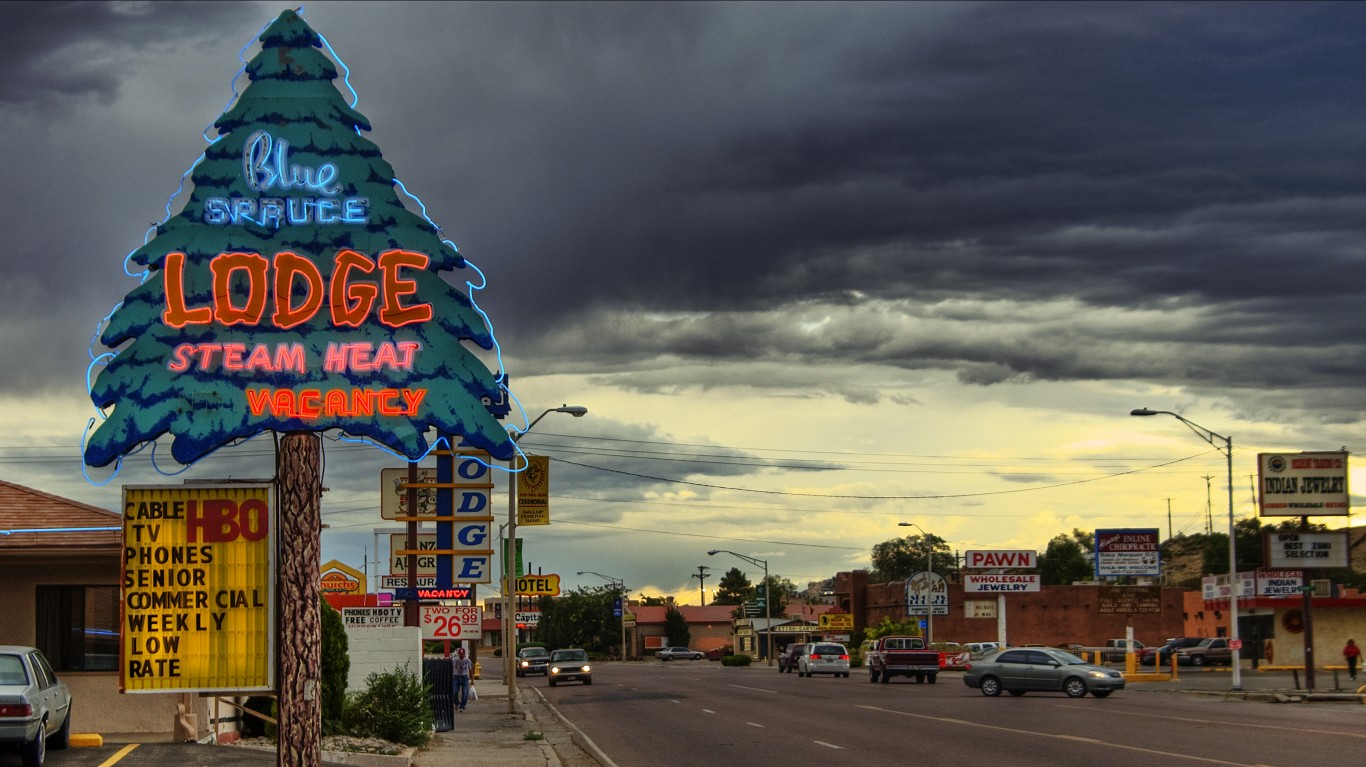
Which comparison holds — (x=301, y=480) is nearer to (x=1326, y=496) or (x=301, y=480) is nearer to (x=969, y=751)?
(x=969, y=751)

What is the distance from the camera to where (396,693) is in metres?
27.3

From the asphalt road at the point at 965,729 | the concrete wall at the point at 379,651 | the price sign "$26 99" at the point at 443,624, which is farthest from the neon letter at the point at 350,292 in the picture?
the price sign "$26 99" at the point at 443,624

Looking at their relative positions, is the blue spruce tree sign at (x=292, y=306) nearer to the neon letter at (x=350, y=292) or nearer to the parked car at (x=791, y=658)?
the neon letter at (x=350, y=292)

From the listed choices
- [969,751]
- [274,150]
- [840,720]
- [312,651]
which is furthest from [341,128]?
[840,720]

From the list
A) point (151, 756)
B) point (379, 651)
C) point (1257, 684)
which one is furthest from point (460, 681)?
point (1257, 684)

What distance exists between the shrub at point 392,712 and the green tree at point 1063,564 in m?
126

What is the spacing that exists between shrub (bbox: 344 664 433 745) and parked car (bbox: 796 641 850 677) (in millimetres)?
43423

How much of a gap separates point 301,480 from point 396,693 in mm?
13074

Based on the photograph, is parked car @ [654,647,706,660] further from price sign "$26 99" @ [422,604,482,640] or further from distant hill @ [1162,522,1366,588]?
price sign "$26 99" @ [422,604,482,640]

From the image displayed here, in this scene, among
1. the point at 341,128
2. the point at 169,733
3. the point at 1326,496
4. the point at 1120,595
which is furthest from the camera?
the point at 1120,595

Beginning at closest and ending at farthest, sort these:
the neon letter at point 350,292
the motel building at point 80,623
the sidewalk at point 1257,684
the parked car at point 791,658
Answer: the neon letter at point 350,292 → the motel building at point 80,623 → the sidewalk at point 1257,684 → the parked car at point 791,658

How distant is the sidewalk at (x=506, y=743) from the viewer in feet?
81.7

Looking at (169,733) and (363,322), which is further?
(169,733)

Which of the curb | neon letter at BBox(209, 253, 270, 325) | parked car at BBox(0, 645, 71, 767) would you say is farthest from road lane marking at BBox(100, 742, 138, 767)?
neon letter at BBox(209, 253, 270, 325)
